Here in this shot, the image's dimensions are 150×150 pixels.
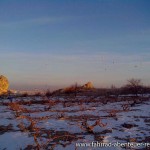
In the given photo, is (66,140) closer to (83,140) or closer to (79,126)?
(83,140)

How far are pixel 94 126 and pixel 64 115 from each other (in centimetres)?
279

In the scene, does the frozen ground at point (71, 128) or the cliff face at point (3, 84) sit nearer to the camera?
the frozen ground at point (71, 128)

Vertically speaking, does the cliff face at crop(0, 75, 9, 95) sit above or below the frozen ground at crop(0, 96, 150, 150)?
above

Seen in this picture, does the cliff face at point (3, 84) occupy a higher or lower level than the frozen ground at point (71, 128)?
higher

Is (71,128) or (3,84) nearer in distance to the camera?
(71,128)

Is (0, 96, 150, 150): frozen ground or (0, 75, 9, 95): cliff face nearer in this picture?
(0, 96, 150, 150): frozen ground

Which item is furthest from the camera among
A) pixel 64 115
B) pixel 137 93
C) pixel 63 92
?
pixel 63 92

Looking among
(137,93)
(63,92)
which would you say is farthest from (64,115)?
(63,92)

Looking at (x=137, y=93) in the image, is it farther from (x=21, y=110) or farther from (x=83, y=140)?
(x=83, y=140)

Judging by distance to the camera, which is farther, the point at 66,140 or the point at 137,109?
the point at 137,109

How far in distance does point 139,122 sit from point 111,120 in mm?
1140

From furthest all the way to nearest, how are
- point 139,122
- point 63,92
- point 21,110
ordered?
point 63,92 → point 21,110 → point 139,122

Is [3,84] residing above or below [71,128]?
above

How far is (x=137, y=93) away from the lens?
23875 mm
